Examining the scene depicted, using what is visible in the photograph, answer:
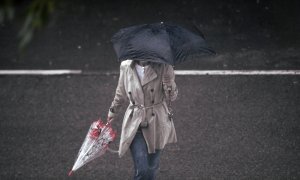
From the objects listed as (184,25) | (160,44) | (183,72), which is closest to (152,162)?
(160,44)

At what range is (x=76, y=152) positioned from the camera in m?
6.75

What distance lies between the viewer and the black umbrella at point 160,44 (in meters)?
4.98

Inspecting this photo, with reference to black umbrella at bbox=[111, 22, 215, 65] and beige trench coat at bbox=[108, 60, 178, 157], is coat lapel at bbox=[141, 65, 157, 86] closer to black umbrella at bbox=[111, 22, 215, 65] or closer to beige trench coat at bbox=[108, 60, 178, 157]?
beige trench coat at bbox=[108, 60, 178, 157]

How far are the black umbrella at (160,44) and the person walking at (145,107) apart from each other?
0.21 meters

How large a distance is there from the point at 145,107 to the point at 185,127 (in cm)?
180

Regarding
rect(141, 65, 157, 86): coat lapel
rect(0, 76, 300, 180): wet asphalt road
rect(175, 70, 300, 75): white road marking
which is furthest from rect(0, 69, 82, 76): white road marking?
rect(141, 65, 157, 86): coat lapel

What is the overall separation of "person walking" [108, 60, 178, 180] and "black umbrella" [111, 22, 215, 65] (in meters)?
0.21

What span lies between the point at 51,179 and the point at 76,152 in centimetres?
53

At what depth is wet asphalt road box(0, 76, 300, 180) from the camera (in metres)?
6.45

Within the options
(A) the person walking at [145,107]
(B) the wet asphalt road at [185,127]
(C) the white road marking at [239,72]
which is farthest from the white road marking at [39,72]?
(A) the person walking at [145,107]

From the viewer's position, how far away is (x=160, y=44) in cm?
506

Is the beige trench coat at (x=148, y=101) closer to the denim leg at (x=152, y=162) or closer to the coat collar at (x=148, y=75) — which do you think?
the coat collar at (x=148, y=75)

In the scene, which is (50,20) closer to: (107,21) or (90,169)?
(90,169)

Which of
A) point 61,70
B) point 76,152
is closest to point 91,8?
point 61,70
